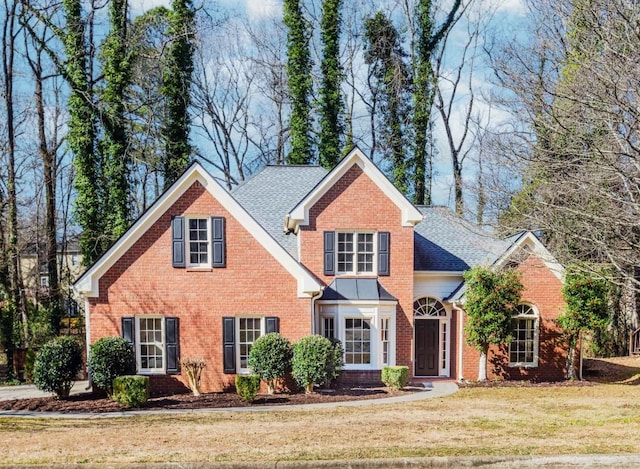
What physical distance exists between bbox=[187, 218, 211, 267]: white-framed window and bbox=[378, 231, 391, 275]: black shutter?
17.6 feet

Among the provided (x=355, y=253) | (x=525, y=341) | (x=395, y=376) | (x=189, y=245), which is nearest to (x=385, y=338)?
(x=395, y=376)

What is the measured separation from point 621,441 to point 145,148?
87.8ft

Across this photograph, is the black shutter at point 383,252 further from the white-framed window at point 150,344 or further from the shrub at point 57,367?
the shrub at point 57,367

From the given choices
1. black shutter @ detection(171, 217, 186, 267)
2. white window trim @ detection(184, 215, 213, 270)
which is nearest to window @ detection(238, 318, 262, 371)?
white window trim @ detection(184, 215, 213, 270)

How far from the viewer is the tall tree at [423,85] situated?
34031mm

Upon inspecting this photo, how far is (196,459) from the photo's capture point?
8.30 m

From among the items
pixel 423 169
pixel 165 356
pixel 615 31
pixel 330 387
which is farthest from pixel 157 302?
pixel 423 169

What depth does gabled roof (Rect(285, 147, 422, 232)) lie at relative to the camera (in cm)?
1748

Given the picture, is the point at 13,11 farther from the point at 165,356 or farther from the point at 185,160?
the point at 165,356

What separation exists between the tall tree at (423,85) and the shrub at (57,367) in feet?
76.0

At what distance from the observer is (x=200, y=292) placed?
16.2 meters

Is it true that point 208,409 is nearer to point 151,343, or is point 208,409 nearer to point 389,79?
point 151,343

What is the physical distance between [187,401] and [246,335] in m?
2.62

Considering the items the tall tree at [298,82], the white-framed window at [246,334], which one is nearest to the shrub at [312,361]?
the white-framed window at [246,334]
